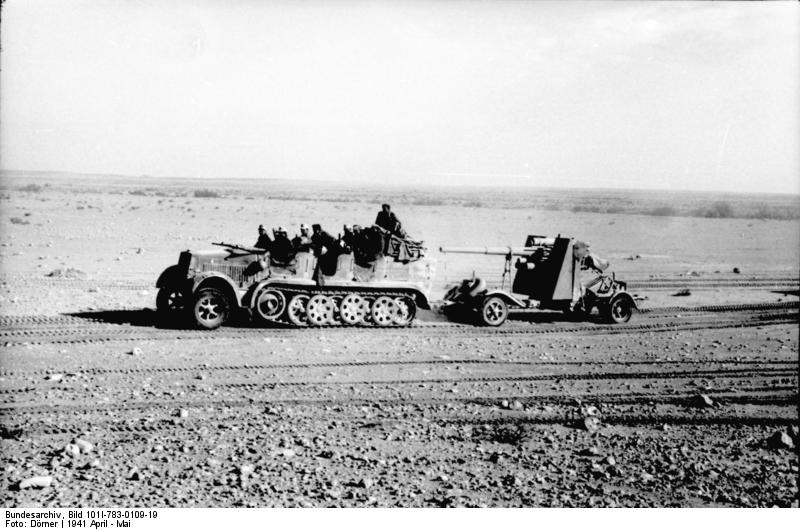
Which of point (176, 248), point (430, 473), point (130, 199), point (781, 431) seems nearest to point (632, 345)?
point (781, 431)

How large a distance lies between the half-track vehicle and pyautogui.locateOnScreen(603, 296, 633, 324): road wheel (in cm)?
361

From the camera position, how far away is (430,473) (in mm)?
7086

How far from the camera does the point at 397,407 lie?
29.5 ft

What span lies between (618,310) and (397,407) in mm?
7368

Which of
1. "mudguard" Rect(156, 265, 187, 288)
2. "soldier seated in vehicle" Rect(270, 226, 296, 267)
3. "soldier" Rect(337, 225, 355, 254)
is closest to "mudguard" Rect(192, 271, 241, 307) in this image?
"mudguard" Rect(156, 265, 187, 288)

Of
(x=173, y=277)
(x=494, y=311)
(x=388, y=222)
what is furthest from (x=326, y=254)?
(x=494, y=311)

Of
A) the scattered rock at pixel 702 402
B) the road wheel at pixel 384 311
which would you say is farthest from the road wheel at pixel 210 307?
the scattered rock at pixel 702 402

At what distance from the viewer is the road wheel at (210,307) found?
12914 millimetres

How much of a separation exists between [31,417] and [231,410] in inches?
82.8

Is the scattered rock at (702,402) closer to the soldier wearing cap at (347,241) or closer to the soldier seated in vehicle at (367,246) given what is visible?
the soldier seated in vehicle at (367,246)

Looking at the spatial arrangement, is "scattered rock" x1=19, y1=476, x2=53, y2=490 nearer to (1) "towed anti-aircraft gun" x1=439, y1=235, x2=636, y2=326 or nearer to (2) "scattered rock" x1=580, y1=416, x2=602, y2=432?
(2) "scattered rock" x1=580, y1=416, x2=602, y2=432

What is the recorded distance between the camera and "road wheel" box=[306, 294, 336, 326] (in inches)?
531

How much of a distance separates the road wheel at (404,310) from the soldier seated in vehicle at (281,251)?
6.86ft

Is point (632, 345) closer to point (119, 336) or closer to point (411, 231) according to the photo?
point (119, 336)
